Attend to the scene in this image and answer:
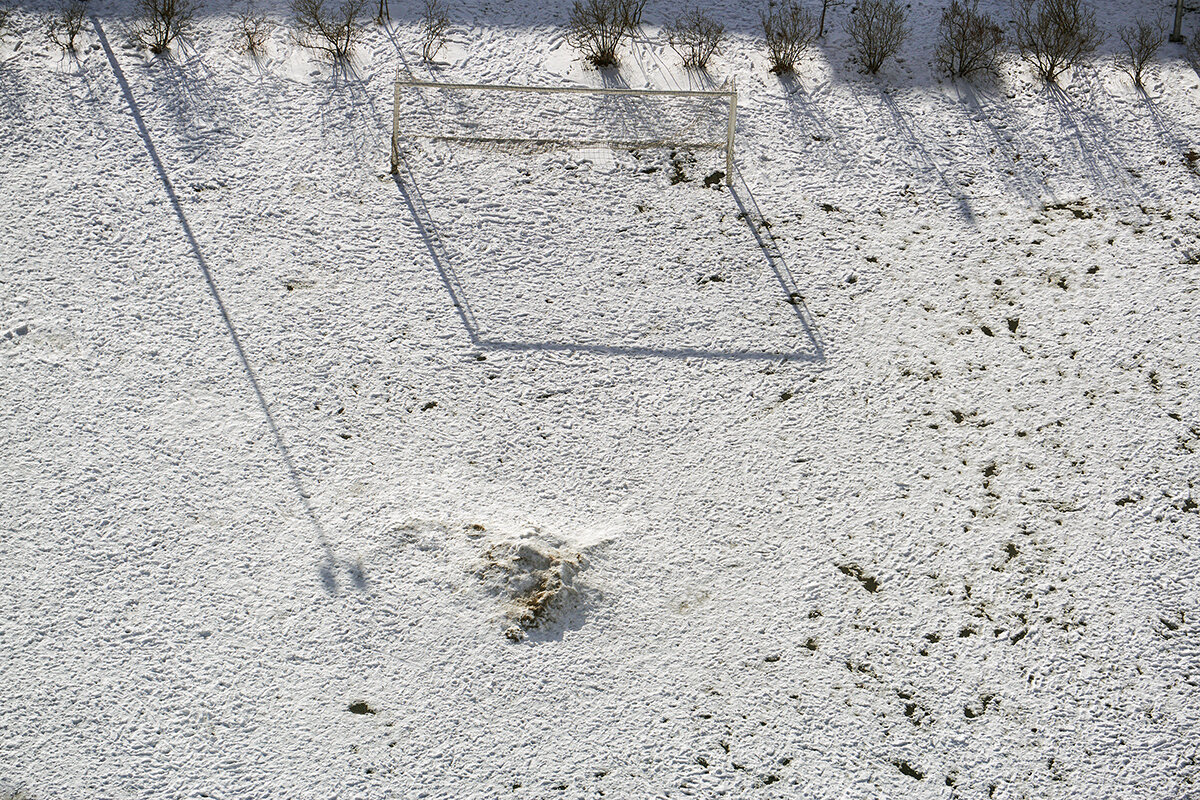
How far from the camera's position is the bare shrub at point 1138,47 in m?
6.62

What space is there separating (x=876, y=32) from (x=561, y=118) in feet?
6.68

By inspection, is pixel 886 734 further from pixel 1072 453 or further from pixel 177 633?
pixel 177 633

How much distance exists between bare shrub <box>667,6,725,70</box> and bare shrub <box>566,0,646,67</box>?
0.28 metres

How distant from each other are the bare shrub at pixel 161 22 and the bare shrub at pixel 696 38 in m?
2.93

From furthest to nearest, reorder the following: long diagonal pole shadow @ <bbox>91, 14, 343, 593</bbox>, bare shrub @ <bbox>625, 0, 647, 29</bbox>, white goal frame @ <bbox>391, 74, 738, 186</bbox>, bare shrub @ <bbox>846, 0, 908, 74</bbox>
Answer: bare shrub @ <bbox>625, 0, 647, 29</bbox> → bare shrub @ <bbox>846, 0, 908, 74</bbox> → white goal frame @ <bbox>391, 74, 738, 186</bbox> → long diagonal pole shadow @ <bbox>91, 14, 343, 593</bbox>

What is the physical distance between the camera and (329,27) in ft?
22.1

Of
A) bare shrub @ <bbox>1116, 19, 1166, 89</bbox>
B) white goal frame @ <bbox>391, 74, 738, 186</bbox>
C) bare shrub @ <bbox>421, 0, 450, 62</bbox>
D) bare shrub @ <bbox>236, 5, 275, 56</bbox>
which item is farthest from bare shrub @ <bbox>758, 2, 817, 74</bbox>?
bare shrub @ <bbox>236, 5, 275, 56</bbox>

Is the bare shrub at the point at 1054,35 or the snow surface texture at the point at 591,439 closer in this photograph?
the snow surface texture at the point at 591,439

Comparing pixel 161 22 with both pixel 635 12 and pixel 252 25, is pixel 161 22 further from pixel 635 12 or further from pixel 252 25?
pixel 635 12

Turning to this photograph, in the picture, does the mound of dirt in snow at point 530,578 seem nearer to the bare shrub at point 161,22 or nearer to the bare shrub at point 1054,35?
the bare shrub at point 161,22

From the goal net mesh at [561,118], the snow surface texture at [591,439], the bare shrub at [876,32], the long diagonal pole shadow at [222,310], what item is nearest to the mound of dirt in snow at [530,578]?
the snow surface texture at [591,439]

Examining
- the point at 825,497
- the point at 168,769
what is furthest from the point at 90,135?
the point at 825,497

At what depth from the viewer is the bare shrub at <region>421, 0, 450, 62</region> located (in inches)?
265

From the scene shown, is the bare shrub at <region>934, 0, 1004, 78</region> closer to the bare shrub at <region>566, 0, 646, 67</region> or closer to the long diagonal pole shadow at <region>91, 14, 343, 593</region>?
the bare shrub at <region>566, 0, 646, 67</region>
